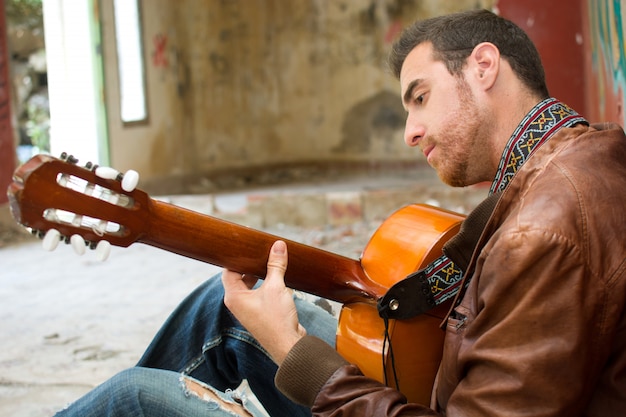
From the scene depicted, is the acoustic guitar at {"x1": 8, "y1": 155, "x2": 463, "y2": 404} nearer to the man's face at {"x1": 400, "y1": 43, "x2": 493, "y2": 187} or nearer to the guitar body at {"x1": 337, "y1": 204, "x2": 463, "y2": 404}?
the guitar body at {"x1": 337, "y1": 204, "x2": 463, "y2": 404}

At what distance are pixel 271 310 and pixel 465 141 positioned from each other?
528 millimetres

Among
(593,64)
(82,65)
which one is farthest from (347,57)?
(593,64)

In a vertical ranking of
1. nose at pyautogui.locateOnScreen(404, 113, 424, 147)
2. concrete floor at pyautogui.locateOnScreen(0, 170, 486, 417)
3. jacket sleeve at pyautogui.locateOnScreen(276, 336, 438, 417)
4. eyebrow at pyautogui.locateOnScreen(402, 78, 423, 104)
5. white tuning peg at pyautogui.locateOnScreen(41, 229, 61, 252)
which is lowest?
concrete floor at pyautogui.locateOnScreen(0, 170, 486, 417)

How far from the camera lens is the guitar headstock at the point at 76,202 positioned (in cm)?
132

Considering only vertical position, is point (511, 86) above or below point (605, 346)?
above

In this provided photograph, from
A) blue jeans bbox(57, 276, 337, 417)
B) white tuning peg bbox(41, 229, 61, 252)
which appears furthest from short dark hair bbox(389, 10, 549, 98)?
white tuning peg bbox(41, 229, 61, 252)

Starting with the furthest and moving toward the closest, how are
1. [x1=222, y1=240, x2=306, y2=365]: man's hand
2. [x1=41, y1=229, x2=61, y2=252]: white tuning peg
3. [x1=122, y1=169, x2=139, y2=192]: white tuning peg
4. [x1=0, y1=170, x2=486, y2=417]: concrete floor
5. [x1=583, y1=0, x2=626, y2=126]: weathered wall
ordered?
[x1=583, y1=0, x2=626, y2=126]: weathered wall → [x1=0, y1=170, x2=486, y2=417]: concrete floor → [x1=222, y1=240, x2=306, y2=365]: man's hand → [x1=122, y1=169, x2=139, y2=192]: white tuning peg → [x1=41, y1=229, x2=61, y2=252]: white tuning peg

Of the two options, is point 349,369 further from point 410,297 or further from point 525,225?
point 525,225

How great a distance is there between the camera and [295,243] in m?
1.79

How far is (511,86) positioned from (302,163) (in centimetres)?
955

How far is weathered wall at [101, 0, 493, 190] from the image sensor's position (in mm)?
9688

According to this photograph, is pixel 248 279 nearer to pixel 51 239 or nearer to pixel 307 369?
pixel 307 369

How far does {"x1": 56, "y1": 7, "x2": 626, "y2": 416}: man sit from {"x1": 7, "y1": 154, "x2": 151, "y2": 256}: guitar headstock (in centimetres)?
28

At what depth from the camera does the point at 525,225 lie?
123cm
